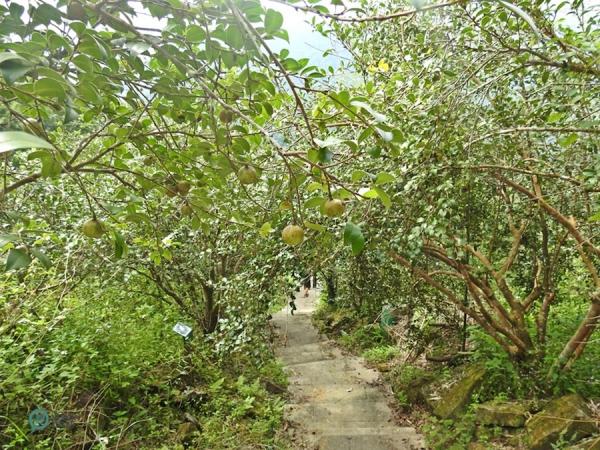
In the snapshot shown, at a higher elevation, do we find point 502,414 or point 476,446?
point 502,414

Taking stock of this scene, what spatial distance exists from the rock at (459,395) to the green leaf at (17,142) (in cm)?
440

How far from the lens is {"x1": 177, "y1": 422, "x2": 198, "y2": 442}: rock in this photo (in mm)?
3356

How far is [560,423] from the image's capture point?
3084 mm

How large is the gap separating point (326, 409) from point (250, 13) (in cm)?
483

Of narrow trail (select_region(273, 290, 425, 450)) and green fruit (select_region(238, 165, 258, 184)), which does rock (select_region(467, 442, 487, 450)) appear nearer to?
narrow trail (select_region(273, 290, 425, 450))

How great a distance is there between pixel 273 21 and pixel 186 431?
11.0 ft

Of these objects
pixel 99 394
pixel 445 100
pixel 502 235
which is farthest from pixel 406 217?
pixel 99 394

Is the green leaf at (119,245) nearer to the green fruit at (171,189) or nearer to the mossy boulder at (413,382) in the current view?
the green fruit at (171,189)

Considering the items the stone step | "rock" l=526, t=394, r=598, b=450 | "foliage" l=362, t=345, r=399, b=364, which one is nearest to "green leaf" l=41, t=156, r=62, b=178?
"rock" l=526, t=394, r=598, b=450

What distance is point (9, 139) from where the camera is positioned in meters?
0.34

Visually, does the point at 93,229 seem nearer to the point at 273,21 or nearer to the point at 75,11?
the point at 75,11

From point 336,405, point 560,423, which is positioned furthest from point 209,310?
→ point 560,423

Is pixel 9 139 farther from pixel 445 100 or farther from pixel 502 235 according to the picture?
pixel 502 235

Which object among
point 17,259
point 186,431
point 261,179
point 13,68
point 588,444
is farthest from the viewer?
point 186,431
